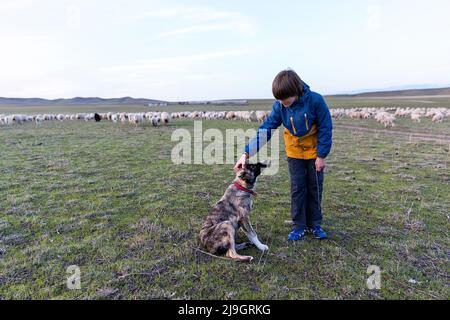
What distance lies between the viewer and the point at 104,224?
578cm

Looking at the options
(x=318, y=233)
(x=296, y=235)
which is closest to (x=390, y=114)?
(x=318, y=233)

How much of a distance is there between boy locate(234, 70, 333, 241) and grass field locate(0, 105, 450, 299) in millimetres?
550

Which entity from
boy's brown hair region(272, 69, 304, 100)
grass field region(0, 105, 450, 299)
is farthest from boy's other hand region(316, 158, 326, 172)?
grass field region(0, 105, 450, 299)

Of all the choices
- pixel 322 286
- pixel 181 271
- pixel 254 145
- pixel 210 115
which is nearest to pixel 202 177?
pixel 254 145

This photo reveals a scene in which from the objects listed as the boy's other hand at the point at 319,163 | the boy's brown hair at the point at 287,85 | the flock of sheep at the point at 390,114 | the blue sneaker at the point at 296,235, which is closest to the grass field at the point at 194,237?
the blue sneaker at the point at 296,235

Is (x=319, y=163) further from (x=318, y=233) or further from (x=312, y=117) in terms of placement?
(x=318, y=233)

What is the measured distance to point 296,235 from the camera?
5.10 meters

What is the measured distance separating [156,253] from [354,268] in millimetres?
3090

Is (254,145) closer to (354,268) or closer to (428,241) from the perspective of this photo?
(354,268)

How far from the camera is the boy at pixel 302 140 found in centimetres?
434

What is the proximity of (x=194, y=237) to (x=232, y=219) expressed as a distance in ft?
3.12

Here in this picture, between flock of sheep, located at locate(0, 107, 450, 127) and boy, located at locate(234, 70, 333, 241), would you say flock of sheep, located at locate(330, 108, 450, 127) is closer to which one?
flock of sheep, located at locate(0, 107, 450, 127)

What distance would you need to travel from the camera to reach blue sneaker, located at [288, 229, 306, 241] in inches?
199

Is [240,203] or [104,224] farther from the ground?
[240,203]
